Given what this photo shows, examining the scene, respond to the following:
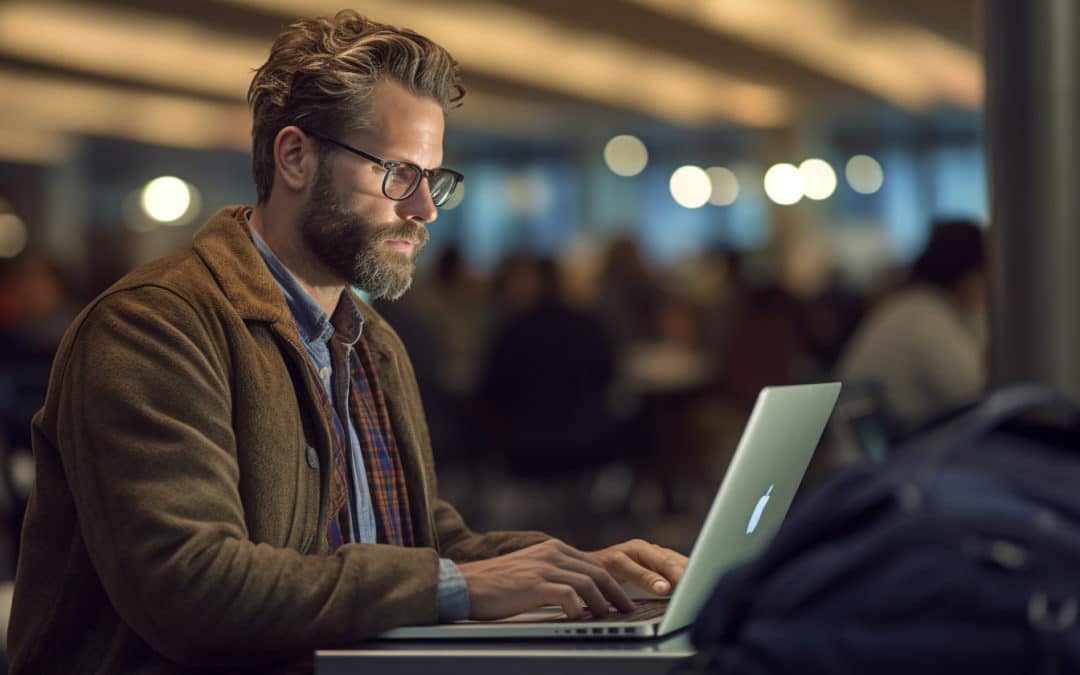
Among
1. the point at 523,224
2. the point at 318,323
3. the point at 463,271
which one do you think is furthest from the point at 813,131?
the point at 318,323

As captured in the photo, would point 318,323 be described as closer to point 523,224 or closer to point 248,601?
point 248,601

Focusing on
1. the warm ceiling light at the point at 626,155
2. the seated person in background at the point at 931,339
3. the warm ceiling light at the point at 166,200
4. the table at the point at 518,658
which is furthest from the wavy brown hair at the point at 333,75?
the warm ceiling light at the point at 626,155

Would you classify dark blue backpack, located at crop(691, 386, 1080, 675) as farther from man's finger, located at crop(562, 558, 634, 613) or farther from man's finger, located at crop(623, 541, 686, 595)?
man's finger, located at crop(623, 541, 686, 595)

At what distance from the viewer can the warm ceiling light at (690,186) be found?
1764cm

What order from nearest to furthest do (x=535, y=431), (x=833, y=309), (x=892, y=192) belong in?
(x=535, y=431), (x=833, y=309), (x=892, y=192)

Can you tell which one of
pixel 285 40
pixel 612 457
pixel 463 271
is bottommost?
pixel 612 457

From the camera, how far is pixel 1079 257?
2490 millimetres

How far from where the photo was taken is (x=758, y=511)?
148 cm

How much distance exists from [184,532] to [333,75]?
595 mm

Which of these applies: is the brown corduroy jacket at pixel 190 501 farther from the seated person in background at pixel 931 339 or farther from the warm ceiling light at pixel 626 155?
the warm ceiling light at pixel 626 155

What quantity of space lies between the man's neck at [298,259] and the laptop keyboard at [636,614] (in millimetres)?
517

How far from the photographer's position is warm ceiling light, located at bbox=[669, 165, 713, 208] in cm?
1764

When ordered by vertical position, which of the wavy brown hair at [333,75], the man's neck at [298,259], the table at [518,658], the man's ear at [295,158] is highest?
the wavy brown hair at [333,75]

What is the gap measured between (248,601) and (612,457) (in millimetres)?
5160
